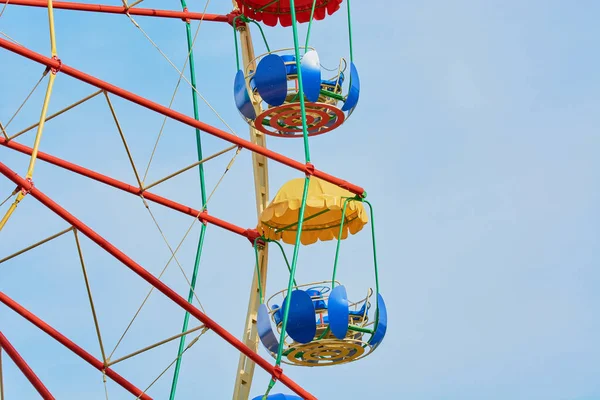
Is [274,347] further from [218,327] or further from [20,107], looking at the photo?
[20,107]

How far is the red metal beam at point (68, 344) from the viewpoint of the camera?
24.8 metres

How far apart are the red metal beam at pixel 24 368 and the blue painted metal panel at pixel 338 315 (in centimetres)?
427

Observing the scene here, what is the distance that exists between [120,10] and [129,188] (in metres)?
3.34

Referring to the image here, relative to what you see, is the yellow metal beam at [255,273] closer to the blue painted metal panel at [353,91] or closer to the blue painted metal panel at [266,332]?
the blue painted metal panel at [353,91]

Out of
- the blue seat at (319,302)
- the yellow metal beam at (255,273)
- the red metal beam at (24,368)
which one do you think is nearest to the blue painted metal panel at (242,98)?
the yellow metal beam at (255,273)

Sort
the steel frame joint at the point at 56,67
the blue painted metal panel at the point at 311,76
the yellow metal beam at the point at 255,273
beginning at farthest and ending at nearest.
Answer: the yellow metal beam at the point at 255,273 → the blue painted metal panel at the point at 311,76 → the steel frame joint at the point at 56,67

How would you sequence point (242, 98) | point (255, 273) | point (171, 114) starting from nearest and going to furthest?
point (171, 114) → point (242, 98) → point (255, 273)

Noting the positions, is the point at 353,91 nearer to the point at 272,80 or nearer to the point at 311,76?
the point at 311,76

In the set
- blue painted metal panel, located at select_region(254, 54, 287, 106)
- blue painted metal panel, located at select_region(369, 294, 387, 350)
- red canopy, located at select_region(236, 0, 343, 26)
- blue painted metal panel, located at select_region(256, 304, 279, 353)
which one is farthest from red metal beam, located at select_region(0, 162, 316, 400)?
red canopy, located at select_region(236, 0, 343, 26)

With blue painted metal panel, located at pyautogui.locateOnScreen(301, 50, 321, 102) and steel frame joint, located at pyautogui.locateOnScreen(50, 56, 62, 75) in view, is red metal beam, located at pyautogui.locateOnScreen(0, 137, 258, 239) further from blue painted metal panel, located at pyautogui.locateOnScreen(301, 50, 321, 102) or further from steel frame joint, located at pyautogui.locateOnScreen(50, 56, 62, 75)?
blue painted metal panel, located at pyautogui.locateOnScreen(301, 50, 321, 102)

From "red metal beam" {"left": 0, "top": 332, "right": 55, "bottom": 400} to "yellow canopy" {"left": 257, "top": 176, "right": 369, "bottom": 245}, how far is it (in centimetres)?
491

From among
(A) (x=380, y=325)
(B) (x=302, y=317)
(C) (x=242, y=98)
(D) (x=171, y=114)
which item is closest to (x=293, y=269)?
(B) (x=302, y=317)

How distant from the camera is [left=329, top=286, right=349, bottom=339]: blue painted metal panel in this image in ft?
80.4

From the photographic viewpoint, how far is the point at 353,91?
26250 mm
